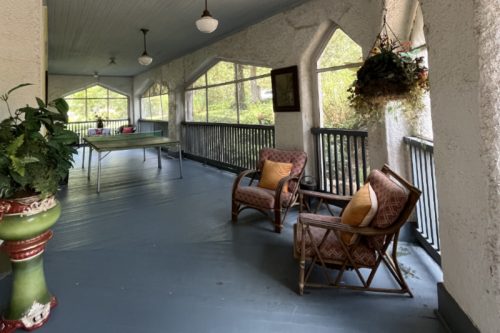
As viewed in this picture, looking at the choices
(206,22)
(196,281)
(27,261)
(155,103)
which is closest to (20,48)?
(27,261)

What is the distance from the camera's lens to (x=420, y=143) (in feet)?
8.18

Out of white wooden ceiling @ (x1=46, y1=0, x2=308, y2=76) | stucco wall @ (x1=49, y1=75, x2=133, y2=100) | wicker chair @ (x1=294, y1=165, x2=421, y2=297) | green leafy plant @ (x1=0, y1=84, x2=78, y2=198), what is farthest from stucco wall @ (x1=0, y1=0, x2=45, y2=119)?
stucco wall @ (x1=49, y1=75, x2=133, y2=100)

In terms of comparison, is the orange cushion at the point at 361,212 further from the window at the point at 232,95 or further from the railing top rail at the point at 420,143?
the window at the point at 232,95

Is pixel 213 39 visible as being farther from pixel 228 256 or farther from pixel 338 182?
Answer: pixel 228 256

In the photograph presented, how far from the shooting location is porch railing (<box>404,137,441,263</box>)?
8.05ft

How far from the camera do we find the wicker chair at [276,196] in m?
3.20

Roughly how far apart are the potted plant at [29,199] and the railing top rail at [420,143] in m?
2.64

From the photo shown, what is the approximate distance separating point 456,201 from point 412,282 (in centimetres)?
94

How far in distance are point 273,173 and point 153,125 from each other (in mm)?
8388

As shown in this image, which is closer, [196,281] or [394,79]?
[394,79]

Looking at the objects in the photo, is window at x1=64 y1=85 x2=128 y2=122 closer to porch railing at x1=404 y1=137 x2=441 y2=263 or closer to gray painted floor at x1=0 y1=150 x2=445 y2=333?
gray painted floor at x1=0 y1=150 x2=445 y2=333

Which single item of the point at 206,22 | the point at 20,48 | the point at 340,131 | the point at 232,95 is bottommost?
the point at 340,131

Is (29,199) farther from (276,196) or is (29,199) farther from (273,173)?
(273,173)

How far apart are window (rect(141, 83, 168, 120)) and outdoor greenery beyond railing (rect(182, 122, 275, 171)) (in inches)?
90.0
